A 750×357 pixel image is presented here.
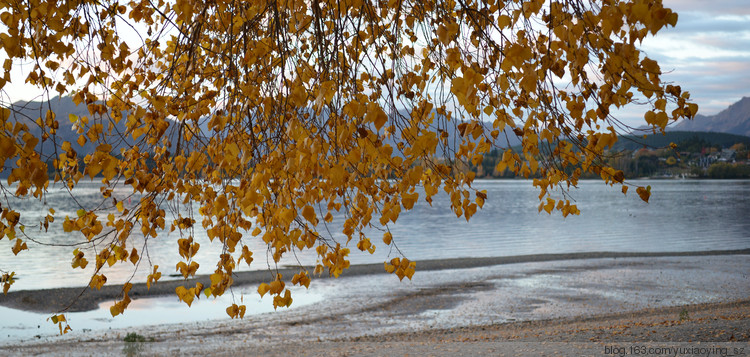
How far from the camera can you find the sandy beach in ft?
26.1

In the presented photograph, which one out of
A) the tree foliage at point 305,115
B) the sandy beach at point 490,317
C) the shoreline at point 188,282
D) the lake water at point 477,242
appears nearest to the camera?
the tree foliage at point 305,115

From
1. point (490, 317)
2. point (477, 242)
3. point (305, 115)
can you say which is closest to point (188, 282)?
point (490, 317)

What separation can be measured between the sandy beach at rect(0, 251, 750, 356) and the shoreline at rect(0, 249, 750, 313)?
117mm

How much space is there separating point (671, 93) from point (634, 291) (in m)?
16.3

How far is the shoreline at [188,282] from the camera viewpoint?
17234 mm

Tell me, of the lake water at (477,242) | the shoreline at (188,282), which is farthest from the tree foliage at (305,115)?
the lake water at (477,242)

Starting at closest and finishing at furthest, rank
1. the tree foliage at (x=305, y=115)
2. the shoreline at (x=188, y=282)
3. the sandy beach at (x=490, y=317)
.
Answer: the tree foliage at (x=305, y=115) → the sandy beach at (x=490, y=317) → the shoreline at (x=188, y=282)

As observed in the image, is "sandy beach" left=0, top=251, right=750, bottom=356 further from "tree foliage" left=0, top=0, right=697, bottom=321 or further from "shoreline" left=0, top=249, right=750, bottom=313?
"tree foliage" left=0, top=0, right=697, bottom=321

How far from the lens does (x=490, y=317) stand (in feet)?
48.2

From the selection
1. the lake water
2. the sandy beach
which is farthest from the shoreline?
the lake water

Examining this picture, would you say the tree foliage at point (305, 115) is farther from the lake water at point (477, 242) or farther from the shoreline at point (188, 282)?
the lake water at point (477, 242)

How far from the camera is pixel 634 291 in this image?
17906 millimetres

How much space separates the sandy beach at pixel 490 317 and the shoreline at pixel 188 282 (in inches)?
4.6

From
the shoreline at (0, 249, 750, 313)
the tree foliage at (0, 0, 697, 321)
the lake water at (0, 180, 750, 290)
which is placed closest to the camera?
the tree foliage at (0, 0, 697, 321)
